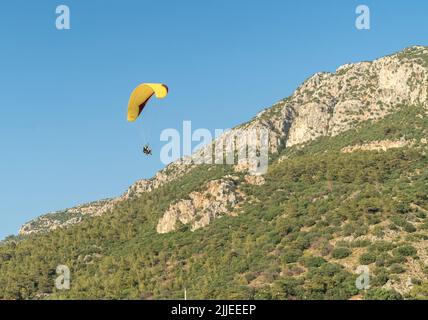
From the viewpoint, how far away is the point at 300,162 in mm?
129125

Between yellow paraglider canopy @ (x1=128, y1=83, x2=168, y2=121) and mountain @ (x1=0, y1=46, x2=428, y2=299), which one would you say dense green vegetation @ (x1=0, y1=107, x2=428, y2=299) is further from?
yellow paraglider canopy @ (x1=128, y1=83, x2=168, y2=121)

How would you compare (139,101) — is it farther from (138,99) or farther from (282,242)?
(282,242)

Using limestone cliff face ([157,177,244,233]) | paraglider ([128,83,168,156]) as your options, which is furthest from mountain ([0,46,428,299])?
paraglider ([128,83,168,156])

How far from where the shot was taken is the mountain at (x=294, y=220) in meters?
78.4

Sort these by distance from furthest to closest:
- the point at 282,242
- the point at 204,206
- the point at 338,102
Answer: the point at 338,102, the point at 204,206, the point at 282,242

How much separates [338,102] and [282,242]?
7962 centimetres

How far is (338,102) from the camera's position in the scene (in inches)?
6412

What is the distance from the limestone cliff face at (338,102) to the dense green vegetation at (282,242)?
8.52 metres

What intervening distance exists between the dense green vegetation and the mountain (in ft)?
0.92

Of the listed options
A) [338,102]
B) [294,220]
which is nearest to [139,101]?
[294,220]

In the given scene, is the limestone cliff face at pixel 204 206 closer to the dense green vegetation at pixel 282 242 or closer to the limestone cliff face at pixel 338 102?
the dense green vegetation at pixel 282 242

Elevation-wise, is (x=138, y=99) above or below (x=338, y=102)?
below

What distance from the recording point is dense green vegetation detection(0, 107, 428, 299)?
250 feet

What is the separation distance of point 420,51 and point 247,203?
8056 centimetres
